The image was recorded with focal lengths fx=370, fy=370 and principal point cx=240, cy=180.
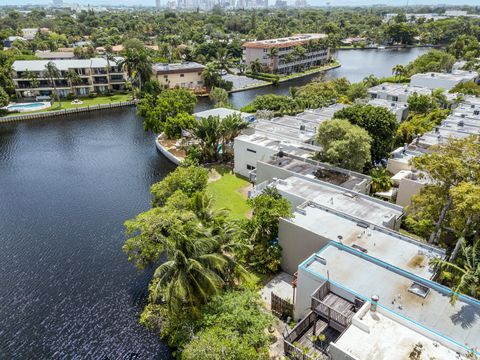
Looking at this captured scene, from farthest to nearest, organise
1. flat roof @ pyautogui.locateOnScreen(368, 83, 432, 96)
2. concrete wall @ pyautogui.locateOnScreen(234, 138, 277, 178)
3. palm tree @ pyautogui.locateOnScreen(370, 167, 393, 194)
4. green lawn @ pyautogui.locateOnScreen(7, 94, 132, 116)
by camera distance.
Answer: green lawn @ pyautogui.locateOnScreen(7, 94, 132, 116) → flat roof @ pyautogui.locateOnScreen(368, 83, 432, 96) → concrete wall @ pyautogui.locateOnScreen(234, 138, 277, 178) → palm tree @ pyautogui.locateOnScreen(370, 167, 393, 194)

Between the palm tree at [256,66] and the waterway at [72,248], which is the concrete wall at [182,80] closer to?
the palm tree at [256,66]

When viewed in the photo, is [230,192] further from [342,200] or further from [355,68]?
[355,68]

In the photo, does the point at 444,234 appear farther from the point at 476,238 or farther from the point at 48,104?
the point at 48,104

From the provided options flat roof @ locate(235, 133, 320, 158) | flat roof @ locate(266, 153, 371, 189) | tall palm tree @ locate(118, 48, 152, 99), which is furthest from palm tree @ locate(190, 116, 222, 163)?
tall palm tree @ locate(118, 48, 152, 99)

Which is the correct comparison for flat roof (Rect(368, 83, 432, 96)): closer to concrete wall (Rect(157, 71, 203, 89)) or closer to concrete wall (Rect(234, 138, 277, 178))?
concrete wall (Rect(234, 138, 277, 178))

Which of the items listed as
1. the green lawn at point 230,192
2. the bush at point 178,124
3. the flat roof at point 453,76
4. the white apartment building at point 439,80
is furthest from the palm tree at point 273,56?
the green lawn at point 230,192

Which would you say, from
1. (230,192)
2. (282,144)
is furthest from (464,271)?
(282,144)
